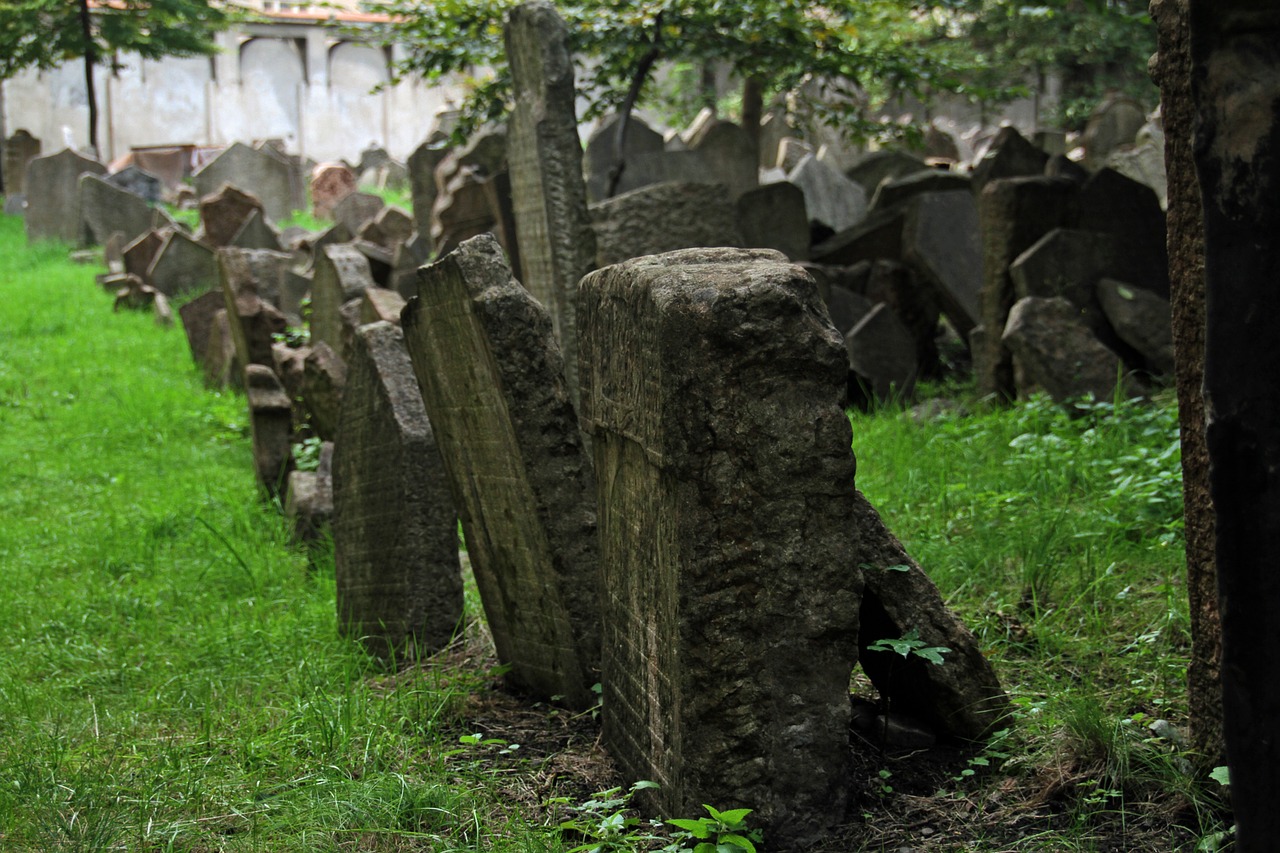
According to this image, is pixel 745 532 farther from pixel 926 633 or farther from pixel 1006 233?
pixel 1006 233

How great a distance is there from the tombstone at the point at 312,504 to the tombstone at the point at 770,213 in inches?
166

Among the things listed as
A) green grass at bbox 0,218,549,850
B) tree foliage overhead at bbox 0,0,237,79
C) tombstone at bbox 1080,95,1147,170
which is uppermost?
tree foliage overhead at bbox 0,0,237,79

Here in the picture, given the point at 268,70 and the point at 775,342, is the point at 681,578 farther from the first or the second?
the point at 268,70

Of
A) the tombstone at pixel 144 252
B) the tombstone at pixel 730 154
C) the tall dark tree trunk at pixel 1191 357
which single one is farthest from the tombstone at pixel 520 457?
the tombstone at pixel 144 252

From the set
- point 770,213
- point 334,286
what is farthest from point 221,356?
point 770,213

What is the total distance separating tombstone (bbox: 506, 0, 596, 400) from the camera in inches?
256

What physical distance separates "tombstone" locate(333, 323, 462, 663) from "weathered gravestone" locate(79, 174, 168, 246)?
42.4 ft

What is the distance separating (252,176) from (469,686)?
18128mm

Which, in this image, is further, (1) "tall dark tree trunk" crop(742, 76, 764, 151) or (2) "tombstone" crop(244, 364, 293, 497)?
(1) "tall dark tree trunk" crop(742, 76, 764, 151)

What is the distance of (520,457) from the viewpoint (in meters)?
3.24

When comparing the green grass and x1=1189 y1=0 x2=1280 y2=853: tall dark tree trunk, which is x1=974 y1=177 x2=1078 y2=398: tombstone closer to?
the green grass

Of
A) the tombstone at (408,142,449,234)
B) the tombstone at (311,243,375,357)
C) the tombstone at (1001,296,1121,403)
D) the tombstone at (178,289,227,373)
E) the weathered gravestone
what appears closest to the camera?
the tombstone at (1001,296,1121,403)

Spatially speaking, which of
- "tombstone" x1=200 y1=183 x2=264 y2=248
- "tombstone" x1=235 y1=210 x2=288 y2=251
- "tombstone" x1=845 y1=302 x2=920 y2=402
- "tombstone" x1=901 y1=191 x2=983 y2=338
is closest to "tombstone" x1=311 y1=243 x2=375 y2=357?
"tombstone" x1=845 y1=302 x2=920 y2=402

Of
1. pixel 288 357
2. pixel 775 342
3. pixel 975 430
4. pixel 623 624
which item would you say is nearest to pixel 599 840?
pixel 623 624
